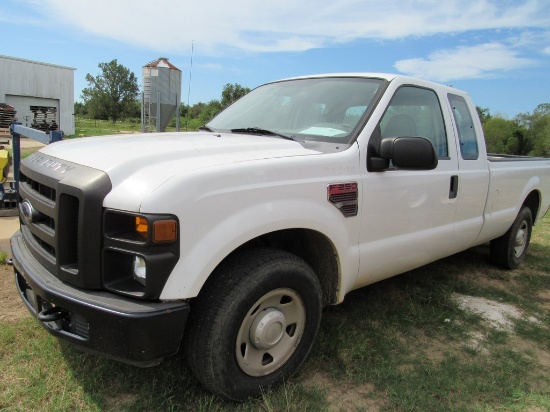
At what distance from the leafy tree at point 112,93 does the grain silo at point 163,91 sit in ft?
206

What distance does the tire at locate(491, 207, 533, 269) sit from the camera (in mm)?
4961

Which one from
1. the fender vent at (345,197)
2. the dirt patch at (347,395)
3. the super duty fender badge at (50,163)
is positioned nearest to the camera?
the super duty fender badge at (50,163)

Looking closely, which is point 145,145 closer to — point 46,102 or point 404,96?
point 404,96

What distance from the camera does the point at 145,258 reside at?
1858mm

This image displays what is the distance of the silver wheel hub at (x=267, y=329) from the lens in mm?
2287

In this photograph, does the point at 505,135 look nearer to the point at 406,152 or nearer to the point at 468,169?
the point at 468,169

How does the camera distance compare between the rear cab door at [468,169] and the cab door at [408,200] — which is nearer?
the cab door at [408,200]

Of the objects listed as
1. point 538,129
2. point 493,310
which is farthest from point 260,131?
point 538,129

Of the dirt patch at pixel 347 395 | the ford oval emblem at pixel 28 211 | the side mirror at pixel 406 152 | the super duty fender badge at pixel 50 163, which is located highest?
the side mirror at pixel 406 152

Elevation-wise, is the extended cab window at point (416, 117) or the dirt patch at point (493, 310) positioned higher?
the extended cab window at point (416, 117)

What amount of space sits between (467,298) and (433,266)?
89 centimetres

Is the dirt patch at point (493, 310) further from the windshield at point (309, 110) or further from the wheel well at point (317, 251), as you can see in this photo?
the windshield at point (309, 110)

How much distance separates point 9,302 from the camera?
3346mm

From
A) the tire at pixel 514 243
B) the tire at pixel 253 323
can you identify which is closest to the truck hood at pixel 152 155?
the tire at pixel 253 323
